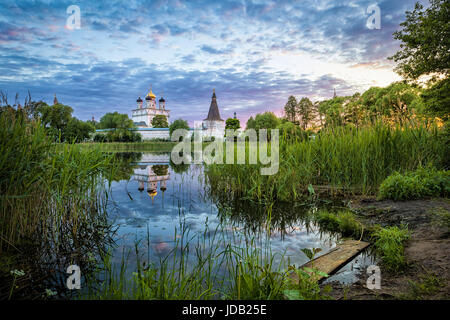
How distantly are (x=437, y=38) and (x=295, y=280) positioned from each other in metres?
7.93

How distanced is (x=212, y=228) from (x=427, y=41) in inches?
308

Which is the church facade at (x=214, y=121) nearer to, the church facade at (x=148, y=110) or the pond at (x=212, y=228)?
the church facade at (x=148, y=110)

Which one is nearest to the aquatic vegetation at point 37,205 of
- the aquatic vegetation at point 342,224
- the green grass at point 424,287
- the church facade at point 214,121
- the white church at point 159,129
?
the green grass at point 424,287

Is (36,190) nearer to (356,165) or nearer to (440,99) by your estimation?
(356,165)

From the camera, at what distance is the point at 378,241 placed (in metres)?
3.11

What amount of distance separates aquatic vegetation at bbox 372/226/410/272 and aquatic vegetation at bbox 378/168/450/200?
174 cm

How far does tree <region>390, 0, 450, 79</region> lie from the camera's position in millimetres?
6651

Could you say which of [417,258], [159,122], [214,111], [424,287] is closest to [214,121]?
[214,111]

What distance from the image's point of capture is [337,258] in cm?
282

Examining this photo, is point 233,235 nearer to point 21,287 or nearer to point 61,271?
point 61,271

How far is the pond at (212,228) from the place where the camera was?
3107mm

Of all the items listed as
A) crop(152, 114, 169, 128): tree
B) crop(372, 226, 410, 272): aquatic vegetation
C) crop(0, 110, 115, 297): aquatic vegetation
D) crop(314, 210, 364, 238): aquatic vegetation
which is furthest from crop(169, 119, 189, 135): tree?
crop(372, 226, 410, 272): aquatic vegetation
